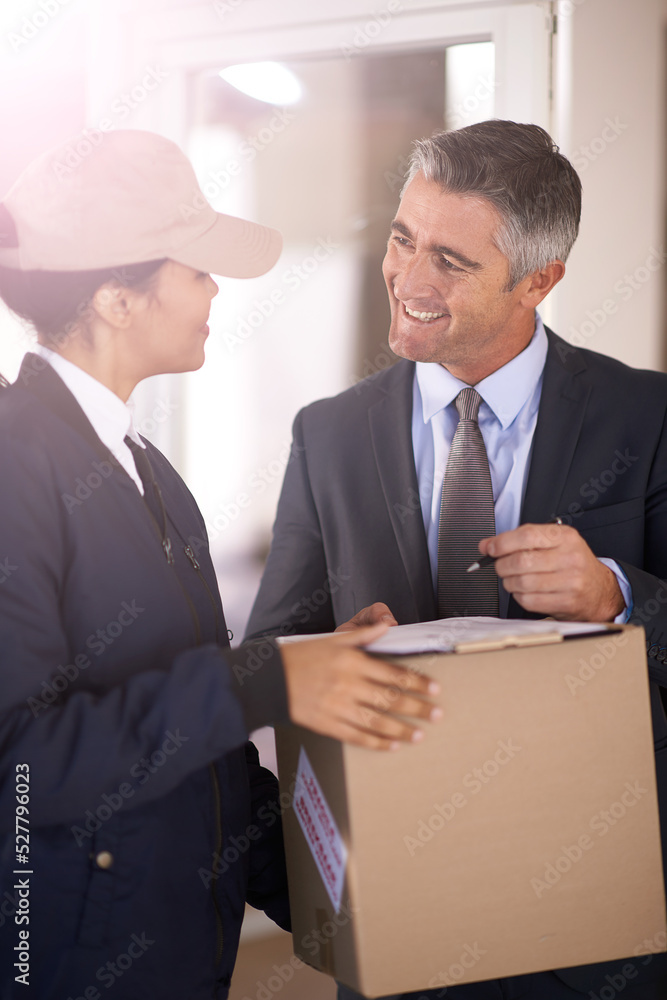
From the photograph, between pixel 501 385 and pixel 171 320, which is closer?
pixel 171 320

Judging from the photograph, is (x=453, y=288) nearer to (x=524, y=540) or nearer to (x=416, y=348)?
(x=416, y=348)

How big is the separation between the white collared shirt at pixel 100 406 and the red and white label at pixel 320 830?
38 cm

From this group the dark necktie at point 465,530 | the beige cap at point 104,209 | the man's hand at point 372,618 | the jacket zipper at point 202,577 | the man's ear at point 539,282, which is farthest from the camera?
the man's ear at point 539,282

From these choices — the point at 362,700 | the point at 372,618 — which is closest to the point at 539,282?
the point at 372,618

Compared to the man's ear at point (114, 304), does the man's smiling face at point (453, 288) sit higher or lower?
higher

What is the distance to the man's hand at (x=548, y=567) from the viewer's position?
41.3 inches

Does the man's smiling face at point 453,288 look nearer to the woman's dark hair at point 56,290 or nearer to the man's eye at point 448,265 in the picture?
the man's eye at point 448,265

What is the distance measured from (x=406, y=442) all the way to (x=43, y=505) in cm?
76

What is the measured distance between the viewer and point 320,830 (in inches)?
34.0

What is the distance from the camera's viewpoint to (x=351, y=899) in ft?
2.59

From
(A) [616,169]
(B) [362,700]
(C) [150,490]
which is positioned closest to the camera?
(B) [362,700]

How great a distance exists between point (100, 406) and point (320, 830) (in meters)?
0.54

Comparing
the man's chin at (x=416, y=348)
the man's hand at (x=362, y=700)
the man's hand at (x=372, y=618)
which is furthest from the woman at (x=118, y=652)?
the man's chin at (x=416, y=348)

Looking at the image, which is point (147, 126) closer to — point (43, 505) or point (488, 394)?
point (488, 394)
